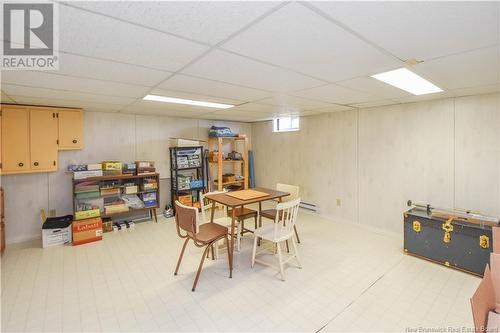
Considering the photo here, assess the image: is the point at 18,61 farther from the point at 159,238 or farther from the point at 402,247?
the point at 402,247

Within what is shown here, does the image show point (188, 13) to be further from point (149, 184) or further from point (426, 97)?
point (149, 184)

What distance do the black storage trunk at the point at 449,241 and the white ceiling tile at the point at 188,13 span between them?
3.15 meters

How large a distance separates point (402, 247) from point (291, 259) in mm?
1652

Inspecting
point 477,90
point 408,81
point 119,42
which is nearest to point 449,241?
point 477,90

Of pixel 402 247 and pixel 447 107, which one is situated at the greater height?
pixel 447 107

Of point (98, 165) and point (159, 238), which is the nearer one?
point (159, 238)

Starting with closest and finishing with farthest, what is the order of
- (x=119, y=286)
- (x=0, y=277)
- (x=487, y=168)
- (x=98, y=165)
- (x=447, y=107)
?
(x=119, y=286) < (x=0, y=277) < (x=487, y=168) < (x=447, y=107) < (x=98, y=165)

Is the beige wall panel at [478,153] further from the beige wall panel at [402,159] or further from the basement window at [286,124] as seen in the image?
the basement window at [286,124]

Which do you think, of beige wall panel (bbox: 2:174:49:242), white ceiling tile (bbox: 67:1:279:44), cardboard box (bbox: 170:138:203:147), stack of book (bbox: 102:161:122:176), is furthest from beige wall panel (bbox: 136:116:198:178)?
white ceiling tile (bbox: 67:1:279:44)

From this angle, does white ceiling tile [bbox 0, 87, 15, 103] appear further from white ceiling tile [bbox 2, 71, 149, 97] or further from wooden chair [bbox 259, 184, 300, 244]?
wooden chair [bbox 259, 184, 300, 244]

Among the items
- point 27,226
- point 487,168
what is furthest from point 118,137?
point 487,168

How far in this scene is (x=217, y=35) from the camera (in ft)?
4.48

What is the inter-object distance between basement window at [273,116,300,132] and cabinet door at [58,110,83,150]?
3.91 m

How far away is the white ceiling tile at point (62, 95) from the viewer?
8.40 feet
